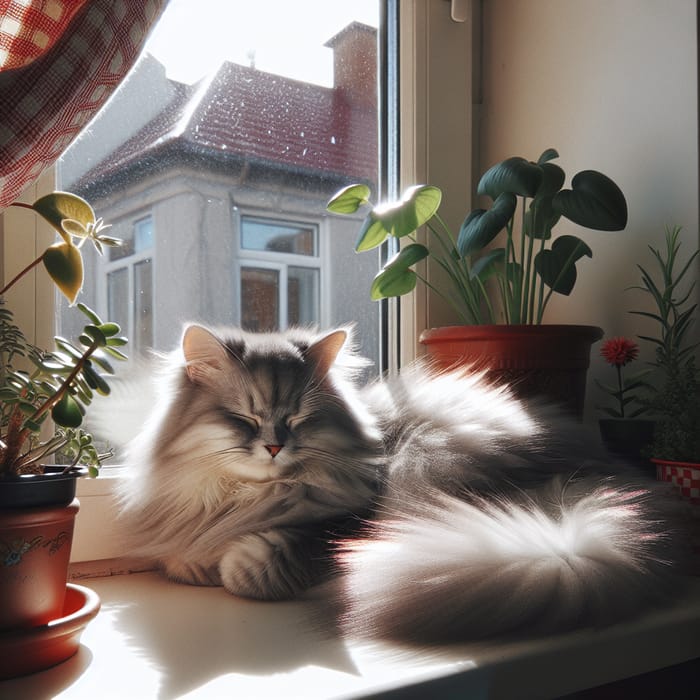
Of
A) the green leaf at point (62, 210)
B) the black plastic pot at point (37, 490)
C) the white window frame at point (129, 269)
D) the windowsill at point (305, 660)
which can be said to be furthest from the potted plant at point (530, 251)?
the black plastic pot at point (37, 490)

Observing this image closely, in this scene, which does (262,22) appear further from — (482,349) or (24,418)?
(24,418)

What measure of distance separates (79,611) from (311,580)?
30 centimetres

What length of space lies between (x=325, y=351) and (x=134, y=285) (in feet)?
1.21

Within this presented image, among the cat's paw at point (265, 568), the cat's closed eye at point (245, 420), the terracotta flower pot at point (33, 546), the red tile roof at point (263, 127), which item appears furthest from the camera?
the red tile roof at point (263, 127)

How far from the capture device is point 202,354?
1.02 meters

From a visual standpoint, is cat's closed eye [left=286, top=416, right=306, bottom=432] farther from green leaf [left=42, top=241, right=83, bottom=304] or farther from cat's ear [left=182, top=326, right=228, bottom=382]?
green leaf [left=42, top=241, right=83, bottom=304]

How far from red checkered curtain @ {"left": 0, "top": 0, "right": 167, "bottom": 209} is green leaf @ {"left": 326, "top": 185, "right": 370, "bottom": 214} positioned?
0.50m

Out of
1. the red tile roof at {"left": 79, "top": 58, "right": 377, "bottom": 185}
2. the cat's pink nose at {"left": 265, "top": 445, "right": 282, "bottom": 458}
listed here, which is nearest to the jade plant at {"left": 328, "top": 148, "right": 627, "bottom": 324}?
the red tile roof at {"left": 79, "top": 58, "right": 377, "bottom": 185}

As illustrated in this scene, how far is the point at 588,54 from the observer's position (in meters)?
1.38

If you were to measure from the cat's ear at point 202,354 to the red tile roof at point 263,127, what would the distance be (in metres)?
0.37

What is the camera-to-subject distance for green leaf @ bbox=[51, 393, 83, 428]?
0.66m

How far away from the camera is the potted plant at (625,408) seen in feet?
3.80

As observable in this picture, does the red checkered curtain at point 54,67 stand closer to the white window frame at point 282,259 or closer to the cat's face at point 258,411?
the cat's face at point 258,411

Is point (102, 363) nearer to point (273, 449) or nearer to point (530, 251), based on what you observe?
point (273, 449)
